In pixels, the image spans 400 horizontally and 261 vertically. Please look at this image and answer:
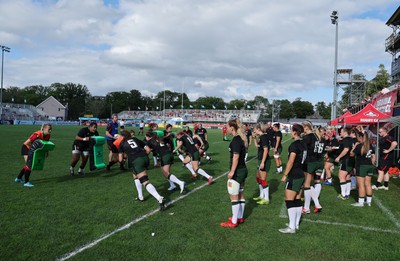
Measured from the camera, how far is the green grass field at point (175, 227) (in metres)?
4.31

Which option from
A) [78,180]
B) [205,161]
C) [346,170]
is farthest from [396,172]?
[78,180]

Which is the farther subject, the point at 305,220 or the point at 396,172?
the point at 396,172

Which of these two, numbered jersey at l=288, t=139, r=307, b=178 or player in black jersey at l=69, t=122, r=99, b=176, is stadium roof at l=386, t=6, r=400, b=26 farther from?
player in black jersey at l=69, t=122, r=99, b=176

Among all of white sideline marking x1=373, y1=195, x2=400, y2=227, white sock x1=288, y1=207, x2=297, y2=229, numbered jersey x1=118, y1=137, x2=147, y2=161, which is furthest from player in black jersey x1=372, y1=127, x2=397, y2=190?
numbered jersey x1=118, y1=137, x2=147, y2=161

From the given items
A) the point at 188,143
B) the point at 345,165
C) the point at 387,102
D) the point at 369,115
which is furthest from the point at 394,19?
the point at 188,143

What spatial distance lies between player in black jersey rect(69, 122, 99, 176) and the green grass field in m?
1.47

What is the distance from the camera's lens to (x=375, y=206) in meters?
7.17

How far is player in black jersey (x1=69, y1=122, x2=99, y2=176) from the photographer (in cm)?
975

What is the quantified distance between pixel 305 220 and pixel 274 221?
2.32 ft

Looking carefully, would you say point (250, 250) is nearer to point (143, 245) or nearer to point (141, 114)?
point (143, 245)

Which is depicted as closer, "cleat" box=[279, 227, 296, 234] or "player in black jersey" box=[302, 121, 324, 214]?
"cleat" box=[279, 227, 296, 234]

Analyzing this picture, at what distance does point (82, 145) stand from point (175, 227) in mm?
6022

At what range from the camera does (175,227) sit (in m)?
5.30

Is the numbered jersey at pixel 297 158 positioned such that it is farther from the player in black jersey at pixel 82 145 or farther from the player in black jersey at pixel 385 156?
the player in black jersey at pixel 82 145
